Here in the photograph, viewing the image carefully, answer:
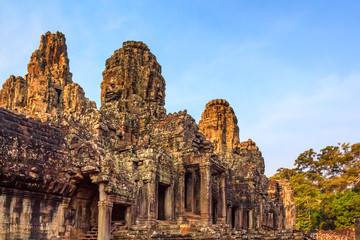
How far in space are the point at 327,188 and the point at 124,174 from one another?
42.0m

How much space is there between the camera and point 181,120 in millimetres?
17891

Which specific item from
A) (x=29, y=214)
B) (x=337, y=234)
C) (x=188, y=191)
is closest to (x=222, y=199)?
(x=188, y=191)

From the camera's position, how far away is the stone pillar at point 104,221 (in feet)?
32.3

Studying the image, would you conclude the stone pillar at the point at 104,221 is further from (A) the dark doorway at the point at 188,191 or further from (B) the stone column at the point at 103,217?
(A) the dark doorway at the point at 188,191

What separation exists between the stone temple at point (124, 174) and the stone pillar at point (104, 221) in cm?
3

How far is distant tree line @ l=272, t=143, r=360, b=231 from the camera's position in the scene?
113 feet

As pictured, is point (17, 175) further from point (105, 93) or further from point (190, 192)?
point (105, 93)

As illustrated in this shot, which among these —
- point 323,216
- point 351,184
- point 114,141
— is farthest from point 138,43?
point 351,184

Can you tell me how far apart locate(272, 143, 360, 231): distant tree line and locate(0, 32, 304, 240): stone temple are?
6.31 m

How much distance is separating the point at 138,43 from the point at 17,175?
16241 mm

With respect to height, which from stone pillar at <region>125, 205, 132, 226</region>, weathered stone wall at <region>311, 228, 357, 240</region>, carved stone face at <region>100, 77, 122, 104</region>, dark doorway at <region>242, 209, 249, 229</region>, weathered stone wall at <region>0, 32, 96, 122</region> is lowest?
weathered stone wall at <region>311, 228, 357, 240</region>

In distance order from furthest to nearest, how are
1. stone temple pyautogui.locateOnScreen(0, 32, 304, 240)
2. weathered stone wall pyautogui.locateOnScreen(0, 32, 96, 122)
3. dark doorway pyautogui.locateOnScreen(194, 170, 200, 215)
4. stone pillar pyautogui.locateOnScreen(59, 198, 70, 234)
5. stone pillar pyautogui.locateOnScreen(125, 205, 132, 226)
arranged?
weathered stone wall pyautogui.locateOnScreen(0, 32, 96, 122)
dark doorway pyautogui.locateOnScreen(194, 170, 200, 215)
stone pillar pyautogui.locateOnScreen(125, 205, 132, 226)
stone pillar pyautogui.locateOnScreen(59, 198, 70, 234)
stone temple pyautogui.locateOnScreen(0, 32, 304, 240)

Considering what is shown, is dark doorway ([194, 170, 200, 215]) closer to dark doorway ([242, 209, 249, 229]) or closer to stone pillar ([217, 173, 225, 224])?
stone pillar ([217, 173, 225, 224])

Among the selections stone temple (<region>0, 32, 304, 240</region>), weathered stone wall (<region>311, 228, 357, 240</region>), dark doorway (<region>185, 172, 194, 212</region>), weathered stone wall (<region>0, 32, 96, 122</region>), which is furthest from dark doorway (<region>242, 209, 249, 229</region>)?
weathered stone wall (<region>0, 32, 96, 122</region>)
